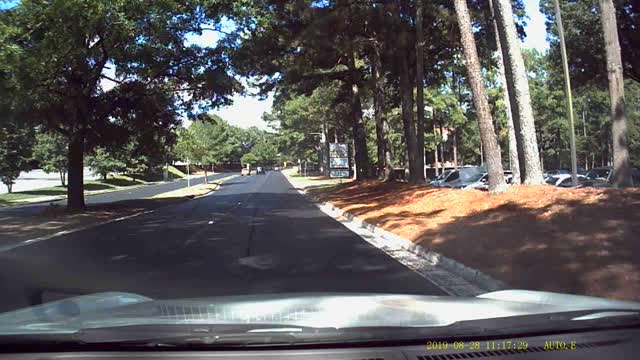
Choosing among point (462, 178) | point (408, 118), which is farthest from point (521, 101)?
point (462, 178)

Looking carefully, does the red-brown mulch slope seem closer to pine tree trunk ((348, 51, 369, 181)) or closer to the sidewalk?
the sidewalk

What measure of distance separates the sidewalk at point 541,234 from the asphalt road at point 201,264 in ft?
4.27

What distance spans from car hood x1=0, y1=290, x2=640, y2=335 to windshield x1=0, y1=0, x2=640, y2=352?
28 mm

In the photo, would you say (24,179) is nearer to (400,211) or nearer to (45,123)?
(45,123)

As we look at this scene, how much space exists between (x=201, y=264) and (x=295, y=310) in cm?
771

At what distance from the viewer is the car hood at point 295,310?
365 centimetres

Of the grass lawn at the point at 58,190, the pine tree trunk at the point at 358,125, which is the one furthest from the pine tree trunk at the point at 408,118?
the grass lawn at the point at 58,190

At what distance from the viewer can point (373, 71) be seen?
3488 cm

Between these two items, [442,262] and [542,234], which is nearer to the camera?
[442,262]

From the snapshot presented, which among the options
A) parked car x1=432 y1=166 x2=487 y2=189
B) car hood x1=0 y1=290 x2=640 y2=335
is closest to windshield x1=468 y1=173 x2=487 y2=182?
parked car x1=432 y1=166 x2=487 y2=189

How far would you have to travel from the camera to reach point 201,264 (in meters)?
11.6

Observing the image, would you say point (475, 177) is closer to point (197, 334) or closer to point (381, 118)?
point (381, 118)

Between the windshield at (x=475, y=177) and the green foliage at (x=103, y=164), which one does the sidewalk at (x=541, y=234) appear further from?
the green foliage at (x=103, y=164)

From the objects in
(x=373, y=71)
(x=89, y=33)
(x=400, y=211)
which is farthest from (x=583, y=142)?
(x=89, y=33)
